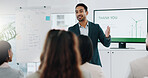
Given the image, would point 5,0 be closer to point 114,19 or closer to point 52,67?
point 114,19

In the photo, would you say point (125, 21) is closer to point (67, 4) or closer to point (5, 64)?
point (67, 4)

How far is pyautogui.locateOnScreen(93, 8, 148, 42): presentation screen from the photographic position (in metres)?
4.04

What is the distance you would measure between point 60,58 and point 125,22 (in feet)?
10.7

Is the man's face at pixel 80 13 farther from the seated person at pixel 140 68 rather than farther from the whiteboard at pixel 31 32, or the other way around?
the seated person at pixel 140 68

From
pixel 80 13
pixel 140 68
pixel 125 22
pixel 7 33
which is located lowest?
pixel 140 68

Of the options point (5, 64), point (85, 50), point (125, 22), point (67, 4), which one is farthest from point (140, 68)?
point (67, 4)

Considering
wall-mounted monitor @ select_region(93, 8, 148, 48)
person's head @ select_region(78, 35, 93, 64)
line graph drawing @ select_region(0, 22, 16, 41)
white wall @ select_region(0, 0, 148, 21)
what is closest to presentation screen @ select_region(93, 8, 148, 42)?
wall-mounted monitor @ select_region(93, 8, 148, 48)

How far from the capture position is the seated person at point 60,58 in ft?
3.56

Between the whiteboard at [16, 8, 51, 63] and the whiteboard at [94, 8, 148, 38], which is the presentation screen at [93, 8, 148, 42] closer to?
the whiteboard at [94, 8, 148, 38]

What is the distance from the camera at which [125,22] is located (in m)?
4.10

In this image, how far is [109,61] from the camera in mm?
3994

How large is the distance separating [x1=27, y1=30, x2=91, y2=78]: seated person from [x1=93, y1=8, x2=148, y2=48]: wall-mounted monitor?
3139 mm

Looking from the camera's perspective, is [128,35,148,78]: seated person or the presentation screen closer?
[128,35,148,78]: seated person

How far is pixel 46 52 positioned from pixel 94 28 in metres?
2.01
